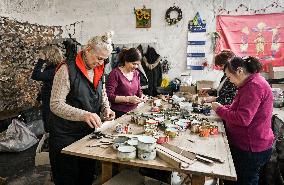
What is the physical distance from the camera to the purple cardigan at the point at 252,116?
2344 millimetres

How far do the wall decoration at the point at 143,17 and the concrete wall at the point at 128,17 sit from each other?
9 cm

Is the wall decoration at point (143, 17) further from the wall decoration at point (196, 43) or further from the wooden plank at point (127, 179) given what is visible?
the wooden plank at point (127, 179)

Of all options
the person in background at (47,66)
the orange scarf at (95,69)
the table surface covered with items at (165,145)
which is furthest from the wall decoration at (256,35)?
the orange scarf at (95,69)

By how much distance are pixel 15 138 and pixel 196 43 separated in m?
3.87

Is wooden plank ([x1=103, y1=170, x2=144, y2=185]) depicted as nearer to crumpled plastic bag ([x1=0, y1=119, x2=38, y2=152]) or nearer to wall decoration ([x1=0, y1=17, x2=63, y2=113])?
crumpled plastic bag ([x1=0, y1=119, x2=38, y2=152])

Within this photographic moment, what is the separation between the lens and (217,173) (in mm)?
1795

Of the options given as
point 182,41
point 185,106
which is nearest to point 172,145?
point 185,106

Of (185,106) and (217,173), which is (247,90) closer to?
(217,173)

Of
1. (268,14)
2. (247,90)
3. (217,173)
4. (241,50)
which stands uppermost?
(268,14)

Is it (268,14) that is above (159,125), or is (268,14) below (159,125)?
above

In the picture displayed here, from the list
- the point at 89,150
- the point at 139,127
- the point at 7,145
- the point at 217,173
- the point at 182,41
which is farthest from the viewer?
the point at 182,41

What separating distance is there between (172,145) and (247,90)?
0.78 m

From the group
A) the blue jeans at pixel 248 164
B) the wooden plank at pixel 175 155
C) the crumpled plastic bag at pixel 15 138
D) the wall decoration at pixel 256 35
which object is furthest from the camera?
the wall decoration at pixel 256 35

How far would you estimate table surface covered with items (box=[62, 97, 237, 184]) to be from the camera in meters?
1.92
